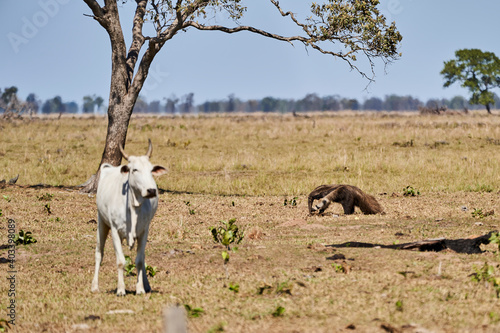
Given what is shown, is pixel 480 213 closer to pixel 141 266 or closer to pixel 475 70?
pixel 141 266

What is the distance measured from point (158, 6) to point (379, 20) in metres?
6.81

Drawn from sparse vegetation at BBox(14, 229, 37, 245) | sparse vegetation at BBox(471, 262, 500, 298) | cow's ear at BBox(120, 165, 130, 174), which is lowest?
sparse vegetation at BBox(14, 229, 37, 245)

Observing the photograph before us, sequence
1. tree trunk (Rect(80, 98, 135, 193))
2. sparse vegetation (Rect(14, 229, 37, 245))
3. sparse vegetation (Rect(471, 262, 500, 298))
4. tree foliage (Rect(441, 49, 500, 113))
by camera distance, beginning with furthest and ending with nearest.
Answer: tree foliage (Rect(441, 49, 500, 113)) → tree trunk (Rect(80, 98, 135, 193)) → sparse vegetation (Rect(14, 229, 37, 245)) → sparse vegetation (Rect(471, 262, 500, 298))

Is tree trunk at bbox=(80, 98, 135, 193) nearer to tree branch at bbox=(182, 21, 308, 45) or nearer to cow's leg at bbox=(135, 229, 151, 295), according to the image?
tree branch at bbox=(182, 21, 308, 45)

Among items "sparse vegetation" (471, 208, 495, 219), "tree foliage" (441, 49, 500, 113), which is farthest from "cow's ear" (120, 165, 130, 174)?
"tree foliage" (441, 49, 500, 113)

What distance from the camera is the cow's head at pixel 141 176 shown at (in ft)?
25.8

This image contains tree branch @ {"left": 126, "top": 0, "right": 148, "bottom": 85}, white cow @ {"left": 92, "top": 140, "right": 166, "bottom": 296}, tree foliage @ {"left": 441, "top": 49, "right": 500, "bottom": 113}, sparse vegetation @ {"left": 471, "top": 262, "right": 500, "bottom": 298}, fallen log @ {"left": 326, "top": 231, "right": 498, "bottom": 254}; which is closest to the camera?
sparse vegetation @ {"left": 471, "top": 262, "right": 500, "bottom": 298}

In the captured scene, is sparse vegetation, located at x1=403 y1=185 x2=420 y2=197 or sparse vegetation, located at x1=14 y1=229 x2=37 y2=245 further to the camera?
sparse vegetation, located at x1=403 y1=185 x2=420 y2=197

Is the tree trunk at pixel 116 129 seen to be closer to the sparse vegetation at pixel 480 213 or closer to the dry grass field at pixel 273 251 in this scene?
the dry grass field at pixel 273 251

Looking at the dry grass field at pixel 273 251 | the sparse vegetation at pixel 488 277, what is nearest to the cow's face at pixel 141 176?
the dry grass field at pixel 273 251

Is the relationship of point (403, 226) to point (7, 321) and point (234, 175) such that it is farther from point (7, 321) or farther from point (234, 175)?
point (234, 175)

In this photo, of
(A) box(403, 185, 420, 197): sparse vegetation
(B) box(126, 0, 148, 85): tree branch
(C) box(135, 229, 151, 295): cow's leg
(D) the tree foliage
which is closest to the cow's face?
(C) box(135, 229, 151, 295): cow's leg

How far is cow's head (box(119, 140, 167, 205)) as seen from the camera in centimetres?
788

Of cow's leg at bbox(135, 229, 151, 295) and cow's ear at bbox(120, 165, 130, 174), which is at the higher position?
cow's ear at bbox(120, 165, 130, 174)
